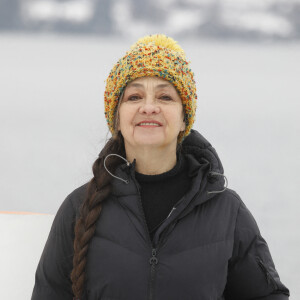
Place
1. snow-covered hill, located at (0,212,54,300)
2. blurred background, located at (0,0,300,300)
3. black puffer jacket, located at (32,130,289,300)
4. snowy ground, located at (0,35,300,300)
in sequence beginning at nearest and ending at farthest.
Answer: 1. black puffer jacket, located at (32,130,289,300)
2. snow-covered hill, located at (0,212,54,300)
3. snowy ground, located at (0,35,300,300)
4. blurred background, located at (0,0,300,300)

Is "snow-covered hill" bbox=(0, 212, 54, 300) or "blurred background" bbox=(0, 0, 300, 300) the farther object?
"blurred background" bbox=(0, 0, 300, 300)

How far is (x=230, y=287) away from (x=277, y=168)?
7.13ft

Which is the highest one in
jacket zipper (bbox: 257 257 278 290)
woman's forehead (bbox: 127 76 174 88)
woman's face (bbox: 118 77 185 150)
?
woman's forehead (bbox: 127 76 174 88)

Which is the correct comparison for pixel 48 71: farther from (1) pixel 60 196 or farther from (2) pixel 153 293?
(2) pixel 153 293

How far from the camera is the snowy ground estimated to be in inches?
67.9

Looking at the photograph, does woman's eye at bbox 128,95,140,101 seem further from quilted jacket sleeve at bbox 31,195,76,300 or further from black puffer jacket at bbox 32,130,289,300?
quilted jacket sleeve at bbox 31,195,76,300

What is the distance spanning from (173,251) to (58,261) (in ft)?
0.88

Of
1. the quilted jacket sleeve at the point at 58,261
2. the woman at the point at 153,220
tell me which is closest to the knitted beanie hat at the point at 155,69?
the woman at the point at 153,220

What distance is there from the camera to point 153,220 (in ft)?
3.21

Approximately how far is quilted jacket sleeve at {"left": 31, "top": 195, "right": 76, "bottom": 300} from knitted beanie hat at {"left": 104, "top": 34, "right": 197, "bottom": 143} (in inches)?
10.5

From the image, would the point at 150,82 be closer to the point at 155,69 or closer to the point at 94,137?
the point at 155,69

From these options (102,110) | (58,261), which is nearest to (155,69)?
(58,261)

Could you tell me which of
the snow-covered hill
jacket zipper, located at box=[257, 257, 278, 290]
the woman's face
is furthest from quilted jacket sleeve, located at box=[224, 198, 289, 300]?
the snow-covered hill

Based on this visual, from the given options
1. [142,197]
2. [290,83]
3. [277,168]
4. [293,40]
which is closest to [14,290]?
[142,197]
